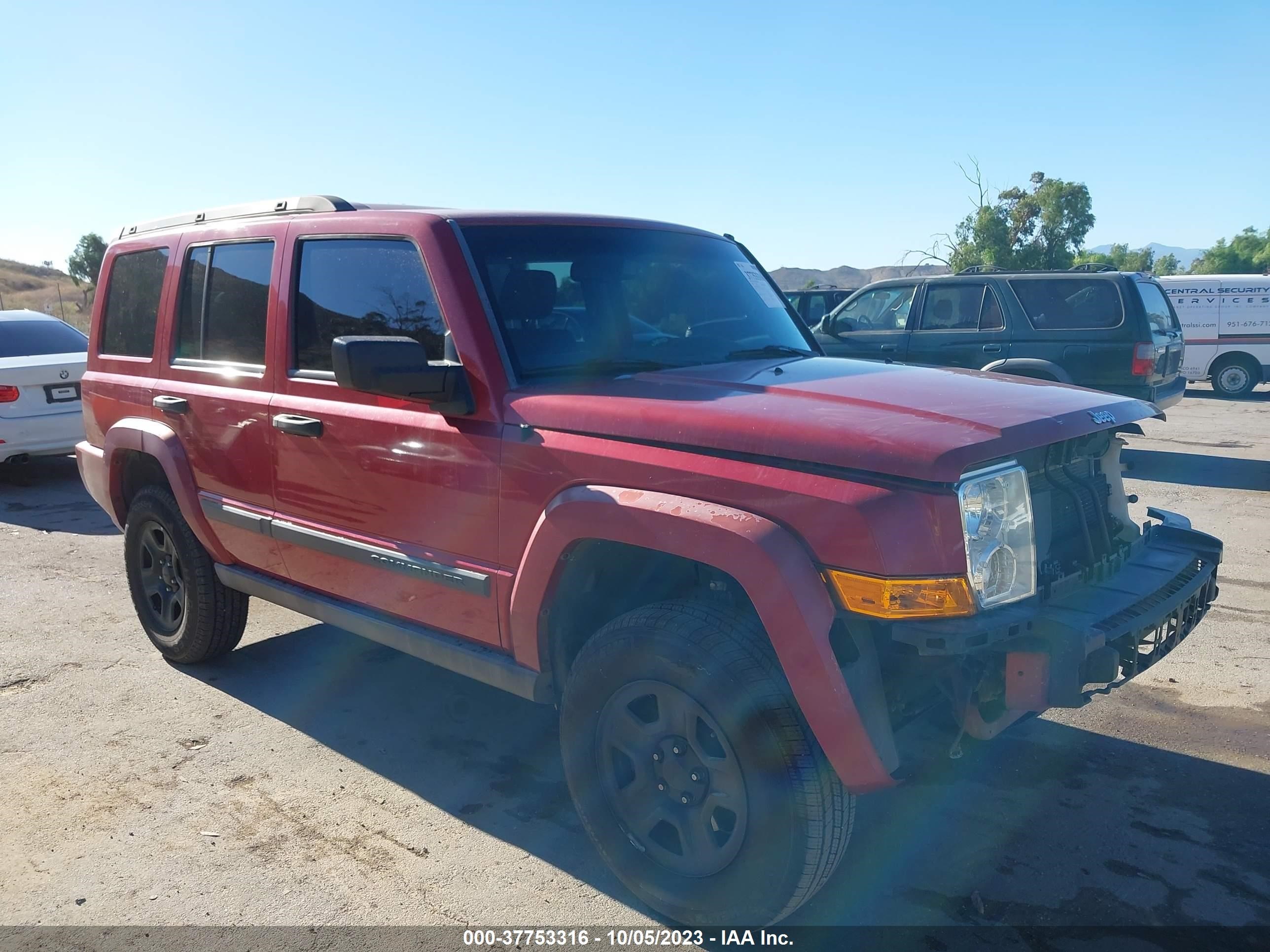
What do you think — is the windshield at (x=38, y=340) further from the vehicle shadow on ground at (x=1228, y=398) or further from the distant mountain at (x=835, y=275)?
the distant mountain at (x=835, y=275)

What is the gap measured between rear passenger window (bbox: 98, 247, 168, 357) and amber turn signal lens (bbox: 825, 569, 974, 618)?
3.75m

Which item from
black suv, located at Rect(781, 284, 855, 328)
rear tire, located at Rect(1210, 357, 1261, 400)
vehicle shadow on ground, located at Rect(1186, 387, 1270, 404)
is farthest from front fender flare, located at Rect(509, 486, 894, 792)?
rear tire, located at Rect(1210, 357, 1261, 400)

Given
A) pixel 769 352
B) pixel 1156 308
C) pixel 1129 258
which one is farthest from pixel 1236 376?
pixel 1129 258

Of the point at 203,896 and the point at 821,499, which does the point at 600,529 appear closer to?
the point at 821,499

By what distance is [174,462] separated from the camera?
4387 mm

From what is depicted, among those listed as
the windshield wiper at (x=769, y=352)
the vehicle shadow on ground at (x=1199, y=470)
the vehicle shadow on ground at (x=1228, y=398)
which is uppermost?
the windshield wiper at (x=769, y=352)

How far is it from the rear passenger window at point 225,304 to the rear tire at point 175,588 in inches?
32.2

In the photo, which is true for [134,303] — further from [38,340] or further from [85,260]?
[85,260]

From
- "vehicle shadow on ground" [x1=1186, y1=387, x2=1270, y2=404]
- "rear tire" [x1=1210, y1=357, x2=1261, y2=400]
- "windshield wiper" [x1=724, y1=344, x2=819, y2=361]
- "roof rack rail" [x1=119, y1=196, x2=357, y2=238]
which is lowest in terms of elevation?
"vehicle shadow on ground" [x1=1186, y1=387, x2=1270, y2=404]

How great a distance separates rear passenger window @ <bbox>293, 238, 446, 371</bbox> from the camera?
3.35m

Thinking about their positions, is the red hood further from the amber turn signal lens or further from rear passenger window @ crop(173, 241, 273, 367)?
rear passenger window @ crop(173, 241, 273, 367)

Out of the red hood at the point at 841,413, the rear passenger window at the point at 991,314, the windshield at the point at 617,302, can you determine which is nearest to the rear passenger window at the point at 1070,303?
the rear passenger window at the point at 991,314

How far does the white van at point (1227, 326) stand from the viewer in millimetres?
15969

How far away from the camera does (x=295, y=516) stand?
3852mm
